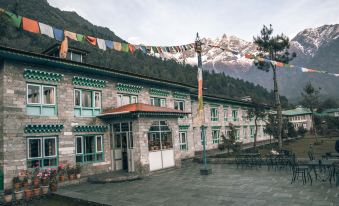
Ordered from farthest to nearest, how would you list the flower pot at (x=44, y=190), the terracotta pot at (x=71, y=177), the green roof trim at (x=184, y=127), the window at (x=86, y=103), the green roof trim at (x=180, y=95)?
the green roof trim at (x=184, y=127) → the green roof trim at (x=180, y=95) → the window at (x=86, y=103) → the terracotta pot at (x=71, y=177) → the flower pot at (x=44, y=190)

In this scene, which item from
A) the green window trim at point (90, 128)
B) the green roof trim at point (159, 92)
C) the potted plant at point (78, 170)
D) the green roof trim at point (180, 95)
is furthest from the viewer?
the green roof trim at point (180, 95)

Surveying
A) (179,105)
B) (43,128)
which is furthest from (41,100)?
(179,105)

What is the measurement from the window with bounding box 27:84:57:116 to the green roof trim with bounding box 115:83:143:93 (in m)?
4.72

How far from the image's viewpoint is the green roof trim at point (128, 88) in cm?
1848

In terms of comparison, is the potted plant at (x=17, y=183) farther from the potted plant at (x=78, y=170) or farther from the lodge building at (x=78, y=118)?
the potted plant at (x=78, y=170)

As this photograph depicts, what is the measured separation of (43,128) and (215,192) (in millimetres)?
9734

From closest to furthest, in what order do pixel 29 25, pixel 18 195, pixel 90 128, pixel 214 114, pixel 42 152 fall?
pixel 18 195 → pixel 29 25 → pixel 42 152 → pixel 90 128 → pixel 214 114

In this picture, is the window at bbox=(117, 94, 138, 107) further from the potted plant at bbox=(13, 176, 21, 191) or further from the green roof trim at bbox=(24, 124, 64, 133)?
the potted plant at bbox=(13, 176, 21, 191)

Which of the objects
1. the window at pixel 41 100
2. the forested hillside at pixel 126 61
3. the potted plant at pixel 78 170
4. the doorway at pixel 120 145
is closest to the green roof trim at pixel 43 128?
the window at pixel 41 100

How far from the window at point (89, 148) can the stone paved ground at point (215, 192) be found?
2.24 m

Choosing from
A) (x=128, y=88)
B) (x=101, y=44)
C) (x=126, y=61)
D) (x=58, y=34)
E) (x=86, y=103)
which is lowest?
(x=86, y=103)

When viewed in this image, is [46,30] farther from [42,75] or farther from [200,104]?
[200,104]

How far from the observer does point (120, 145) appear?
17.7 metres

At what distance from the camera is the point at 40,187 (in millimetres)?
12188
